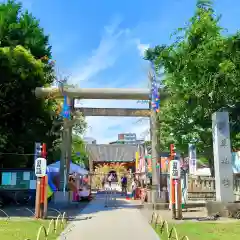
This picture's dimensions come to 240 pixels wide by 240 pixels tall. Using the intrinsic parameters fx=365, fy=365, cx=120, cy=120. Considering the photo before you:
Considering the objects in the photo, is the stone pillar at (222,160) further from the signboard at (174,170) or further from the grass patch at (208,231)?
the grass patch at (208,231)

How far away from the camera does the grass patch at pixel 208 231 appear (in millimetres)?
9867

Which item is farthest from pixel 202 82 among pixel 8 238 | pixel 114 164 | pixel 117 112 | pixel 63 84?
pixel 114 164

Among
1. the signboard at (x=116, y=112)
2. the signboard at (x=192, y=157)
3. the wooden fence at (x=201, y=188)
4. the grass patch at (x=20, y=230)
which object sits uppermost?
the signboard at (x=116, y=112)

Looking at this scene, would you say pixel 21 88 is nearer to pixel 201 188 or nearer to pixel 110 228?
pixel 110 228

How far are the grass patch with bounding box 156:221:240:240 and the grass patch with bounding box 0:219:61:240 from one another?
3494 mm

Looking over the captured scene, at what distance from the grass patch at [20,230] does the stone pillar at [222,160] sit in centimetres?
714

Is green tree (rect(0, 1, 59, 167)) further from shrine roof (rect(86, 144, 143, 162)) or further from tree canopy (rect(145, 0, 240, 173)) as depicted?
shrine roof (rect(86, 144, 143, 162))

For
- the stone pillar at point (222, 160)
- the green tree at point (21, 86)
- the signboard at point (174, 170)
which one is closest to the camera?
the signboard at point (174, 170)

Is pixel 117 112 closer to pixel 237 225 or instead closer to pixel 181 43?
pixel 181 43

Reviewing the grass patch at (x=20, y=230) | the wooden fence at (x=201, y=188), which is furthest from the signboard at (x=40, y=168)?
the wooden fence at (x=201, y=188)

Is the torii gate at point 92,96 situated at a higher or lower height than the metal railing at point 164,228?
higher

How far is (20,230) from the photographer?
1095 cm

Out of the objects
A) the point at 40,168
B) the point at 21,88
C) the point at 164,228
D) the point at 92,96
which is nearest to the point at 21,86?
the point at 21,88

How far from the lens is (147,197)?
808 inches
